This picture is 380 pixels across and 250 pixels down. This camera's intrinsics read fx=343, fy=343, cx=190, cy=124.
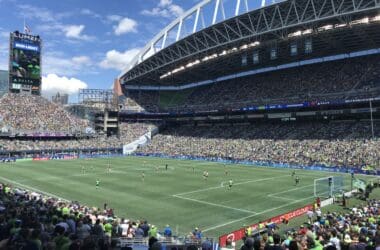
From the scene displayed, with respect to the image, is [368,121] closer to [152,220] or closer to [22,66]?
[152,220]

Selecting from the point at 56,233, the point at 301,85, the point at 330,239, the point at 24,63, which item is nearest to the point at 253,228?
the point at 330,239

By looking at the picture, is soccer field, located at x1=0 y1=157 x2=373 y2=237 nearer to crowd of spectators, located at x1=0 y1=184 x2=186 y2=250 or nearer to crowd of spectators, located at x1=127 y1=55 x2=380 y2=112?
crowd of spectators, located at x1=0 y1=184 x2=186 y2=250

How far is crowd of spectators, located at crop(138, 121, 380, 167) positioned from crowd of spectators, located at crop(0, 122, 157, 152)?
651 centimetres

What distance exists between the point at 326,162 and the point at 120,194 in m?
36.6

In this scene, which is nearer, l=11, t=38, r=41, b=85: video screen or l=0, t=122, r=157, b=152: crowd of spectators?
l=0, t=122, r=157, b=152: crowd of spectators

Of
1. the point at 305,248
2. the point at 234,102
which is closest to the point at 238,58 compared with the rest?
the point at 234,102

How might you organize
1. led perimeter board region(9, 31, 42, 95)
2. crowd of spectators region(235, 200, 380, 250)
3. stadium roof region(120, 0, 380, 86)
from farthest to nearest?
led perimeter board region(9, 31, 42, 95) < stadium roof region(120, 0, 380, 86) < crowd of spectators region(235, 200, 380, 250)

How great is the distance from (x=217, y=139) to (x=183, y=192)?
1856 inches

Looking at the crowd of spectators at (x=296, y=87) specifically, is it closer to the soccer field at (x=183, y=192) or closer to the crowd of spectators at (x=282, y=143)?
the crowd of spectators at (x=282, y=143)

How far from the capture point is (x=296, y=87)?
7681 centimetres

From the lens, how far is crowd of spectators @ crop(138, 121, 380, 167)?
186ft

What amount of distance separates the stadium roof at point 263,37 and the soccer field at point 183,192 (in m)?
24.6

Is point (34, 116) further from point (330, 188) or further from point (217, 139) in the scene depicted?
point (330, 188)

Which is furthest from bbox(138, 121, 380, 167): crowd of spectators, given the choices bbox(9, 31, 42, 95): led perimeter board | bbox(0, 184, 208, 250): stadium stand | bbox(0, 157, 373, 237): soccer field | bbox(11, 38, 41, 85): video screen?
bbox(0, 184, 208, 250): stadium stand
